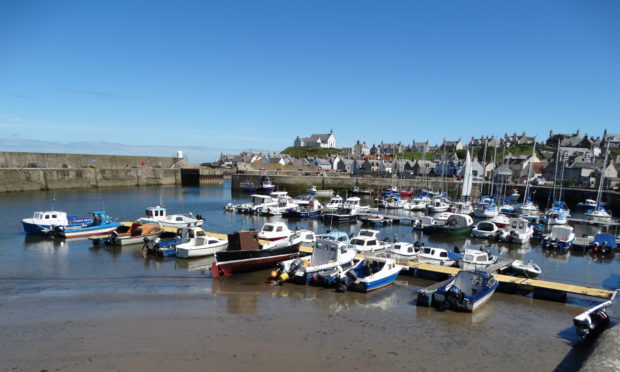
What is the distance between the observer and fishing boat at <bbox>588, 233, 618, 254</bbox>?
31.1 meters

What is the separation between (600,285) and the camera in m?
22.3

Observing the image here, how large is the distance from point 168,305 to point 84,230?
59.0ft

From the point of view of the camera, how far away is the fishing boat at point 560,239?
106 ft

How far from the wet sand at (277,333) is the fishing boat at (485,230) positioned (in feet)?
63.3

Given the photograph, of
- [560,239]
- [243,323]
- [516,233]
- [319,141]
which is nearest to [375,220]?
[516,233]

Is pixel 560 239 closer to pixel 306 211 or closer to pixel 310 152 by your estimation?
pixel 306 211

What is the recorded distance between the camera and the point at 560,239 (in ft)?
107

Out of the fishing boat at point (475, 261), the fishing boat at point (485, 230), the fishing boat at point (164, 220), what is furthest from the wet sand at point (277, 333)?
the fishing boat at point (485, 230)

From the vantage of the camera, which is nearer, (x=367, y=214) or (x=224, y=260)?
(x=224, y=260)

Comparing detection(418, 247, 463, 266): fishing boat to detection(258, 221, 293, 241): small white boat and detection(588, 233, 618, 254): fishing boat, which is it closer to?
detection(258, 221, 293, 241): small white boat

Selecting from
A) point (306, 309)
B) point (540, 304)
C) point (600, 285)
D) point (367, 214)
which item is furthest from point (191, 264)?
point (367, 214)

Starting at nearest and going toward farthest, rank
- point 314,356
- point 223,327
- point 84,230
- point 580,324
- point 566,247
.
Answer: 1. point 314,356
2. point 580,324
3. point 223,327
4. point 84,230
5. point 566,247

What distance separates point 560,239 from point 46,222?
41.7 metres

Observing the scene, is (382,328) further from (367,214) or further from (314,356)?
(367,214)
